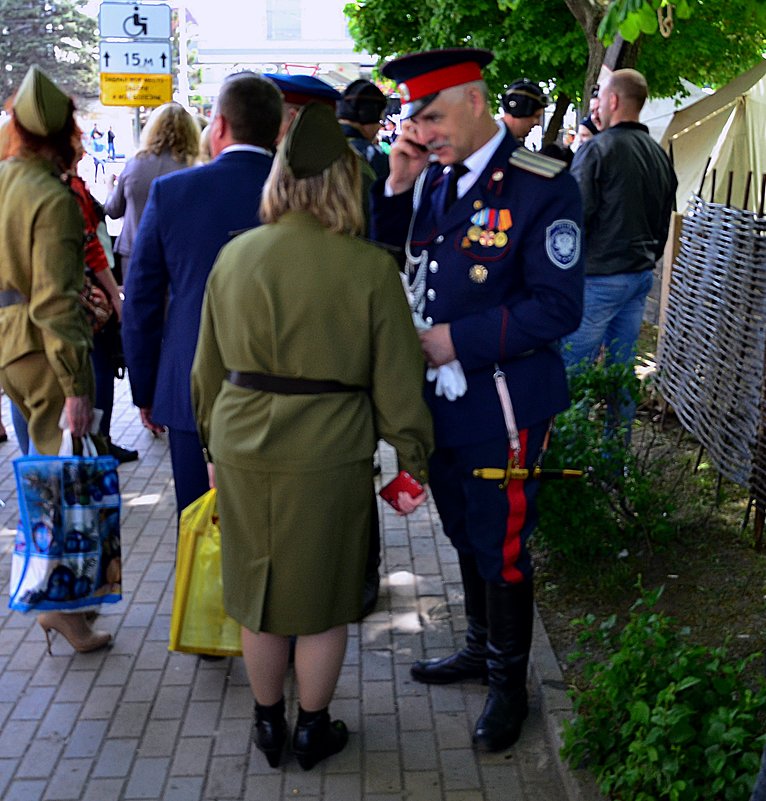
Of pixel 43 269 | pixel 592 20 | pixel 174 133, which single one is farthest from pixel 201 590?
pixel 592 20

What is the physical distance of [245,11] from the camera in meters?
69.8

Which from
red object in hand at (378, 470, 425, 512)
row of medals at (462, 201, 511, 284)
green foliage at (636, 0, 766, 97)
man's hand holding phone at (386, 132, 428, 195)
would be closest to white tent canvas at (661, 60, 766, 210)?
green foliage at (636, 0, 766, 97)

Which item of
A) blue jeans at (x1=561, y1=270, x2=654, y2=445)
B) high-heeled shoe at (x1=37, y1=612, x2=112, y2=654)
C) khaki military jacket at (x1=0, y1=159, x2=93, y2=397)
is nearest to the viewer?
khaki military jacket at (x1=0, y1=159, x2=93, y2=397)

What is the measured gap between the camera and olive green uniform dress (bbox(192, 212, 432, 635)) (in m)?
3.06

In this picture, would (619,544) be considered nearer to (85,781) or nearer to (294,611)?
(294,611)

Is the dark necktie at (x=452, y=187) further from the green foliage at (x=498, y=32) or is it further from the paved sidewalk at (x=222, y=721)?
the green foliage at (x=498, y=32)

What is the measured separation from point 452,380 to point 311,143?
81 centimetres

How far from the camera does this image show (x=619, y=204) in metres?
6.04

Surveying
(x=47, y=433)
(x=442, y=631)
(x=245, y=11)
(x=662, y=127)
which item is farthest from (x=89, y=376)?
(x=245, y=11)

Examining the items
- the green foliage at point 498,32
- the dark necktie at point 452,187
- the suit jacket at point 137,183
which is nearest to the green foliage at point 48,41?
the green foliage at point 498,32

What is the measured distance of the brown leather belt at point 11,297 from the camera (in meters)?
4.03

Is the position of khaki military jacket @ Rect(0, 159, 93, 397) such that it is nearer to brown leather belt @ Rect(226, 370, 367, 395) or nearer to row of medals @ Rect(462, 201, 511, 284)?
brown leather belt @ Rect(226, 370, 367, 395)

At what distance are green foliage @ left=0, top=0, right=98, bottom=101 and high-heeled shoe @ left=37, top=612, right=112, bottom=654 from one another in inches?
2610

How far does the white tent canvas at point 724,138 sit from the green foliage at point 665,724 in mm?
7797
